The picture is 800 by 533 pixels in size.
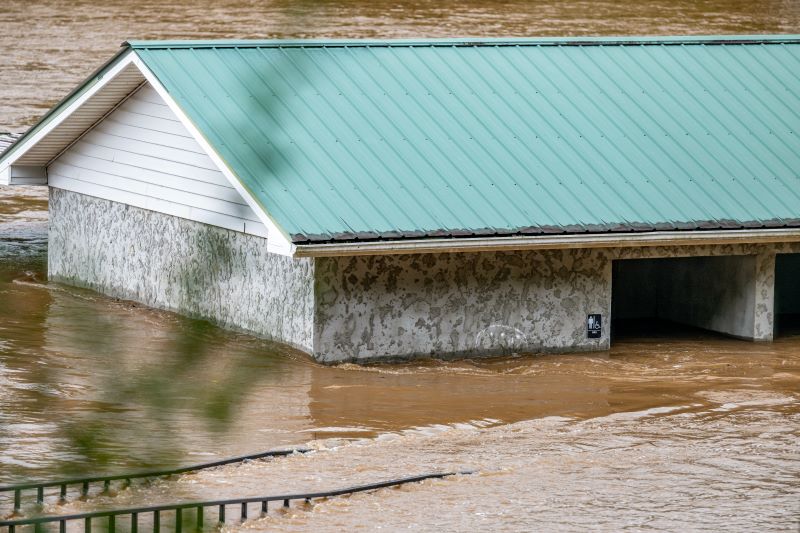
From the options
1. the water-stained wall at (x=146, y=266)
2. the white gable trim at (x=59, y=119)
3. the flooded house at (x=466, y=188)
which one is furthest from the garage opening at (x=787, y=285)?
the white gable trim at (x=59, y=119)

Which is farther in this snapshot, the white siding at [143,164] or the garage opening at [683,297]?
the garage opening at [683,297]

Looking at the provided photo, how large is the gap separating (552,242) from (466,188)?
1.09 metres

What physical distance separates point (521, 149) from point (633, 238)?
170 centimetres

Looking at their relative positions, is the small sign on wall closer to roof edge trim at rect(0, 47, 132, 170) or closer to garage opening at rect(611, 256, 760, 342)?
garage opening at rect(611, 256, 760, 342)

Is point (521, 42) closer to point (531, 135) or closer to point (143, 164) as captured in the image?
point (531, 135)

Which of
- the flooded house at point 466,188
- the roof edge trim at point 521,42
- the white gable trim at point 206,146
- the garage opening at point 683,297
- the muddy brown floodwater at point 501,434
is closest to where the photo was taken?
the muddy brown floodwater at point 501,434

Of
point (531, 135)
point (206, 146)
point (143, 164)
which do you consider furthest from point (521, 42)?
point (206, 146)

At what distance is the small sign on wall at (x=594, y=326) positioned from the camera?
1580cm

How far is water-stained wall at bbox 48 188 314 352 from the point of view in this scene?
48.2ft

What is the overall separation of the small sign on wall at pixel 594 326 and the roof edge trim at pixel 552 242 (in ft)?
3.14

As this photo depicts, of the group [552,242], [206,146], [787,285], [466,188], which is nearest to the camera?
[206,146]

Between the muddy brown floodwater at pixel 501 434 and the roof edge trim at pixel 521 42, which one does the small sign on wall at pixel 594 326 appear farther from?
the roof edge trim at pixel 521 42

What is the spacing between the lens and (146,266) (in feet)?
56.0

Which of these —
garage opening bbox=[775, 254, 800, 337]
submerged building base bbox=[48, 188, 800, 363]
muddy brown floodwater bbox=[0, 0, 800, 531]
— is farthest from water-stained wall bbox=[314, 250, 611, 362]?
garage opening bbox=[775, 254, 800, 337]
